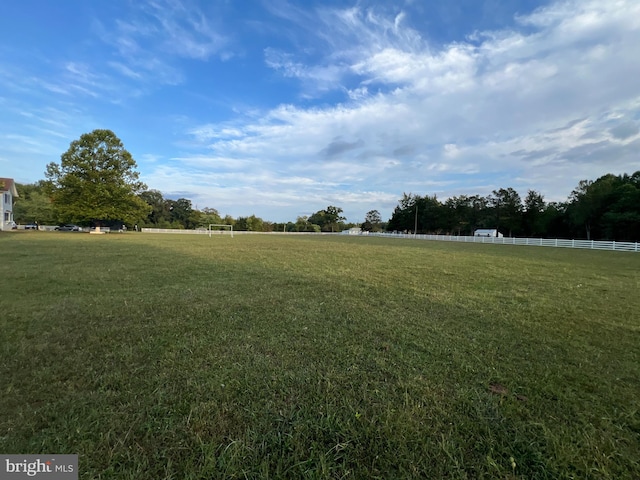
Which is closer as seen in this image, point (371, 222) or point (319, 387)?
point (319, 387)

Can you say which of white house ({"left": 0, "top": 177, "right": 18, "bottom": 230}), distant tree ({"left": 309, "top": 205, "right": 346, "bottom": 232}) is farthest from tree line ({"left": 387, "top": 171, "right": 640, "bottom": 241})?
white house ({"left": 0, "top": 177, "right": 18, "bottom": 230})

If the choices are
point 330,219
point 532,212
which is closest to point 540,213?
point 532,212

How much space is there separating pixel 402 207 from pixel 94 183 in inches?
2602

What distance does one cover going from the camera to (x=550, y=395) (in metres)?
2.54

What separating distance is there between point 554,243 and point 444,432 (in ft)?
120

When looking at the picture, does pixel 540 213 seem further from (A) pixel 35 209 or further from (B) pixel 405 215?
(A) pixel 35 209

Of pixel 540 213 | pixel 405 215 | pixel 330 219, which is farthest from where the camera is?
pixel 330 219

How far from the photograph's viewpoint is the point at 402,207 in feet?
263

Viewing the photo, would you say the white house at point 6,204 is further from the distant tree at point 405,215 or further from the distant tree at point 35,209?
the distant tree at point 405,215

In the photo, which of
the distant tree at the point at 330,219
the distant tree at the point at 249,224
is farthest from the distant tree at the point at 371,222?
the distant tree at the point at 249,224

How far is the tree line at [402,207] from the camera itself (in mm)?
33781

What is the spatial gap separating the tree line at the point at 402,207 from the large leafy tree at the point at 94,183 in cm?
9

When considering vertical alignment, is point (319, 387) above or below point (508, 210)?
below

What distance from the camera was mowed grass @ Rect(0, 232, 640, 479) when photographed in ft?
6.17
